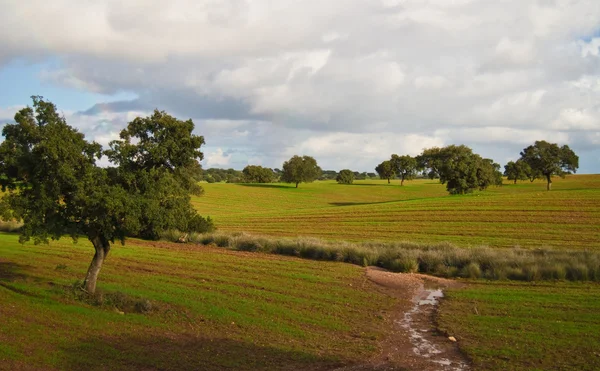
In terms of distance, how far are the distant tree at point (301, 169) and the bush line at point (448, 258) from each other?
71.8 m

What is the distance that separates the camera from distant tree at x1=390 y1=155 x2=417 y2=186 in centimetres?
12850

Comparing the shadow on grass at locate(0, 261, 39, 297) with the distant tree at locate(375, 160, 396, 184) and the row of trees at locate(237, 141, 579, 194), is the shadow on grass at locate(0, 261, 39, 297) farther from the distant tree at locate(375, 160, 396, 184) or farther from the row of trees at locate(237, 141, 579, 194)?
the distant tree at locate(375, 160, 396, 184)

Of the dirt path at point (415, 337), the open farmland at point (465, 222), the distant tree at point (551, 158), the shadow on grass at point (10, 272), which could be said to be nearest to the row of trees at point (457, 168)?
the distant tree at point (551, 158)

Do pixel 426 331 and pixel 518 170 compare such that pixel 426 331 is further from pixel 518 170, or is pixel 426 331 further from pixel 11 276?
pixel 518 170

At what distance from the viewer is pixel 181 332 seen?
14.8 meters

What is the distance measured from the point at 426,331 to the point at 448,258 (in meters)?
13.6

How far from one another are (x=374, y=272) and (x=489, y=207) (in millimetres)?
29944

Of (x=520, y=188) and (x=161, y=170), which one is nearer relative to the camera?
(x=161, y=170)

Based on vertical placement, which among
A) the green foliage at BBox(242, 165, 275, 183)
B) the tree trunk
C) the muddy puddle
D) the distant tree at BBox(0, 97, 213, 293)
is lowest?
the muddy puddle

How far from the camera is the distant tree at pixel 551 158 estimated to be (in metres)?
83.2

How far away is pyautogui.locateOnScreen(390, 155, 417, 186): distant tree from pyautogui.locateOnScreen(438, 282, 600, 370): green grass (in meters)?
106

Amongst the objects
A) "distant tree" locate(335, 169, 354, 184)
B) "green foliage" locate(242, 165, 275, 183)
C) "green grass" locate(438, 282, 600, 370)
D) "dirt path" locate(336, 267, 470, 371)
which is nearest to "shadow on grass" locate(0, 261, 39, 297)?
"dirt path" locate(336, 267, 470, 371)

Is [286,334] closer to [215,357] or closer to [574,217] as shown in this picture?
[215,357]

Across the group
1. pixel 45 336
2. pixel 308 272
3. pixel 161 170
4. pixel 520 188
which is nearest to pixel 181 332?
pixel 45 336
